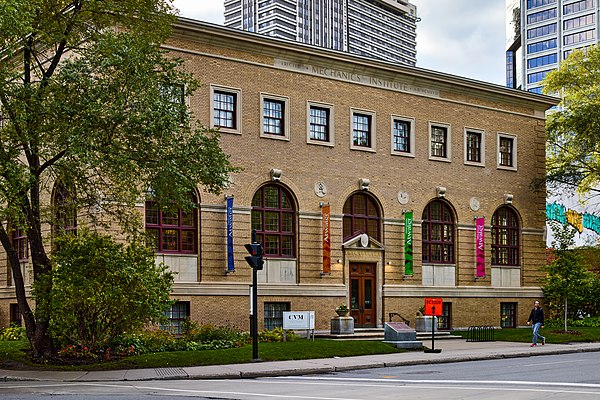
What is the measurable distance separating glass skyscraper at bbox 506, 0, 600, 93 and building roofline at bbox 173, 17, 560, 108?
127599mm

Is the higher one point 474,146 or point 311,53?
point 311,53

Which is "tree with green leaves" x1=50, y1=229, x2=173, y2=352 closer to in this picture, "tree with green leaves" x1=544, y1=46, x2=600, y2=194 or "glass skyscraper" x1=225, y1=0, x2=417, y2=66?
"tree with green leaves" x1=544, y1=46, x2=600, y2=194

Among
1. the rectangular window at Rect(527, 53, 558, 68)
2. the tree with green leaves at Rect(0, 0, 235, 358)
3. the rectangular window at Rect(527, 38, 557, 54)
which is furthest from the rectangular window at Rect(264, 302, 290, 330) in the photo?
the rectangular window at Rect(527, 38, 557, 54)

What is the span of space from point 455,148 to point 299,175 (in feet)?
31.8

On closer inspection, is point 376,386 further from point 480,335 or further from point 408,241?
point 408,241

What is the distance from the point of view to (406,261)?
41.8 meters

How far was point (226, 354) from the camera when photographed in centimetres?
2789

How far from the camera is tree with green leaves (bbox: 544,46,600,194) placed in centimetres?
4984

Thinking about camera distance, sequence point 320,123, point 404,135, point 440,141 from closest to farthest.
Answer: point 320,123 < point 404,135 < point 440,141

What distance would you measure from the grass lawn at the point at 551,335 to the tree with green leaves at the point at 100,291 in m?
17.6

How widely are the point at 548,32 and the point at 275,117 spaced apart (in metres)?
148

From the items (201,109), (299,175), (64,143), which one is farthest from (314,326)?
(64,143)

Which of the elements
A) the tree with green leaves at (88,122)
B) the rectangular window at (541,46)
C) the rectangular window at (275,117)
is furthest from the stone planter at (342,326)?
the rectangular window at (541,46)

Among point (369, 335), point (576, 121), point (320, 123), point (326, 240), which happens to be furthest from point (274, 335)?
point (576, 121)
